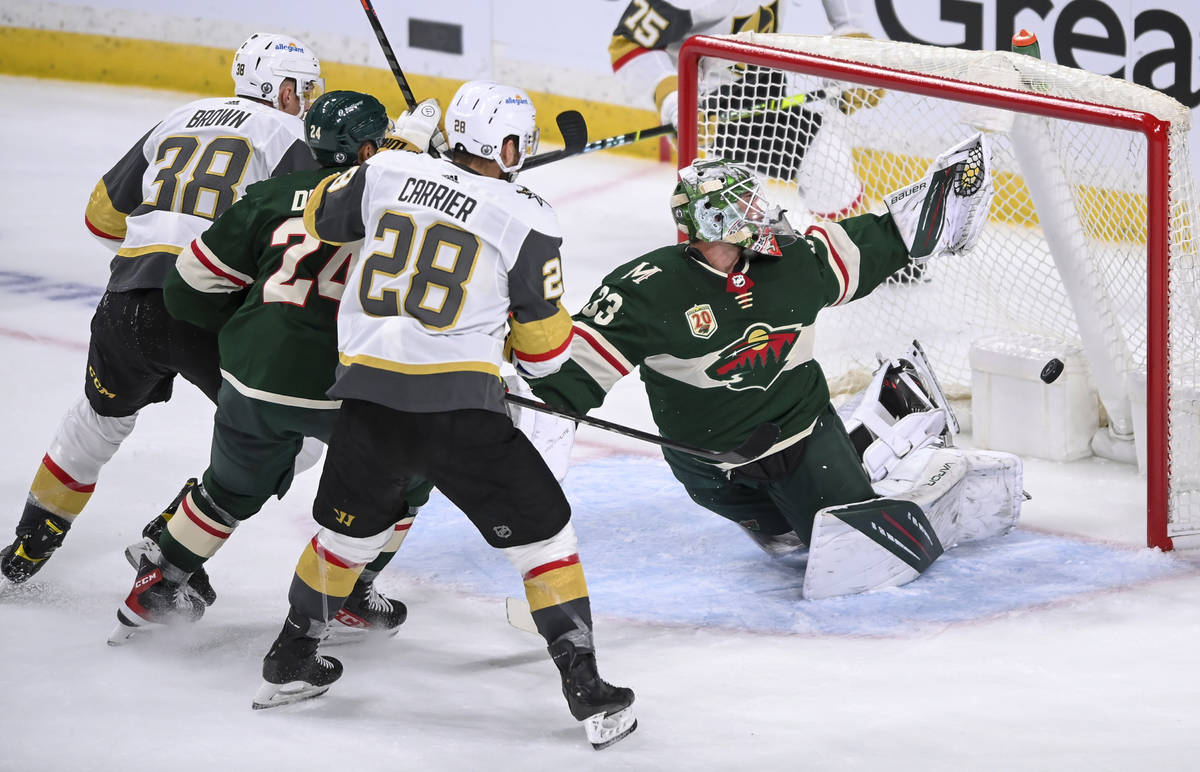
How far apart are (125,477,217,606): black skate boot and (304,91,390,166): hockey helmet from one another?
2.15 feet

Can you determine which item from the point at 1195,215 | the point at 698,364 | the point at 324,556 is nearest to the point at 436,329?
the point at 324,556

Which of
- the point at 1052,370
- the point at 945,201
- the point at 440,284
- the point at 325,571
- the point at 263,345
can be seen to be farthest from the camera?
the point at 1052,370

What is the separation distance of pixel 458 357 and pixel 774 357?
782 mm

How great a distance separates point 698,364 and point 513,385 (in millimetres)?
493

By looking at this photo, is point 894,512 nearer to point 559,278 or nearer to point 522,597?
point 522,597

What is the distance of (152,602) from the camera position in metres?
2.95

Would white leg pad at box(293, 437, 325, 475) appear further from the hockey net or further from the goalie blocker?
the hockey net

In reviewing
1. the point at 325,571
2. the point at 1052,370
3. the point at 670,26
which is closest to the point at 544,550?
the point at 325,571

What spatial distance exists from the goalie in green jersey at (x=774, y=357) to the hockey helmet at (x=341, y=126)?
0.51 metres

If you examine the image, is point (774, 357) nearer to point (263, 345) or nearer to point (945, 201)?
point (945, 201)

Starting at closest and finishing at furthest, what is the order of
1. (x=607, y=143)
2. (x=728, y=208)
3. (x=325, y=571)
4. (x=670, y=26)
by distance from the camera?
1. (x=325, y=571)
2. (x=728, y=208)
3. (x=607, y=143)
4. (x=670, y=26)

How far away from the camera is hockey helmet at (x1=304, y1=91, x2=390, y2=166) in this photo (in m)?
2.83

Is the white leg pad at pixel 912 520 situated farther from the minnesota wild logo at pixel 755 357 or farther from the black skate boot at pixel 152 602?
the black skate boot at pixel 152 602

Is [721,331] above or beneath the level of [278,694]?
above
